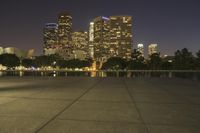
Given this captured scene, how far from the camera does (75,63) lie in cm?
15762

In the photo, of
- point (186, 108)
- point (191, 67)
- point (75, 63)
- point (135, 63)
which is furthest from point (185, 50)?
point (75, 63)

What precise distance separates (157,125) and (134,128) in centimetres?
72

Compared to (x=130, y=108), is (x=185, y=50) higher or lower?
higher

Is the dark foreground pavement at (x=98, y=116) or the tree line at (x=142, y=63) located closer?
the dark foreground pavement at (x=98, y=116)

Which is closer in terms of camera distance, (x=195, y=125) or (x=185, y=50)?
(x=195, y=125)

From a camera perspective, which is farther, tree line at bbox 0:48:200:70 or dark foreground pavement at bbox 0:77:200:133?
tree line at bbox 0:48:200:70

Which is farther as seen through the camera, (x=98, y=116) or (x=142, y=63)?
(x=142, y=63)

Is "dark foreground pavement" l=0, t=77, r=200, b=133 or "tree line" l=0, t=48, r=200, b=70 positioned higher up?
"tree line" l=0, t=48, r=200, b=70

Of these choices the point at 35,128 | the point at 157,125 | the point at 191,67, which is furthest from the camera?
the point at 191,67

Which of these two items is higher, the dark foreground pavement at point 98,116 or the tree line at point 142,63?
the tree line at point 142,63

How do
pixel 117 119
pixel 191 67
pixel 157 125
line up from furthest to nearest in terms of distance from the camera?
pixel 191 67, pixel 117 119, pixel 157 125

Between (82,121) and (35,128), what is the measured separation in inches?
53.7

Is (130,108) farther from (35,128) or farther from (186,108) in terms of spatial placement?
(35,128)

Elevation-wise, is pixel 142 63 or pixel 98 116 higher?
pixel 142 63
